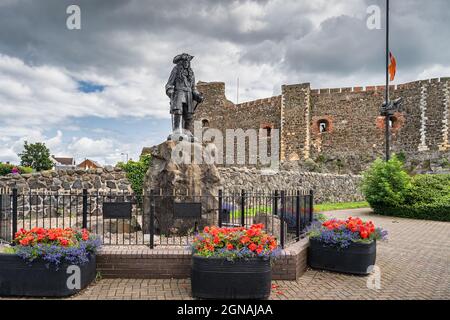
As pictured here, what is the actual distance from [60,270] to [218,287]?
91.4 inches

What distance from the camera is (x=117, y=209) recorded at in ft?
23.7

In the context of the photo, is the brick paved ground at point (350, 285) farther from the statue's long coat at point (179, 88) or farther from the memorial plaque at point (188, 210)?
the statue's long coat at point (179, 88)

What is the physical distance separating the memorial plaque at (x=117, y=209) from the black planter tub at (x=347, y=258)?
3.67 metres

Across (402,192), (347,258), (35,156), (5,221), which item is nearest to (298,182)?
(402,192)

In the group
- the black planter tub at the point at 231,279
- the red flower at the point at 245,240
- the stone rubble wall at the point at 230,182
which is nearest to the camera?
the black planter tub at the point at 231,279

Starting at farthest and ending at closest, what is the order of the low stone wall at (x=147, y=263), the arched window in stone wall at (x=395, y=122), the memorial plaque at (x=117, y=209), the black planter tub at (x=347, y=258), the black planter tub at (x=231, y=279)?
the arched window in stone wall at (x=395, y=122) < the black planter tub at (x=347, y=258) < the memorial plaque at (x=117, y=209) < the low stone wall at (x=147, y=263) < the black planter tub at (x=231, y=279)

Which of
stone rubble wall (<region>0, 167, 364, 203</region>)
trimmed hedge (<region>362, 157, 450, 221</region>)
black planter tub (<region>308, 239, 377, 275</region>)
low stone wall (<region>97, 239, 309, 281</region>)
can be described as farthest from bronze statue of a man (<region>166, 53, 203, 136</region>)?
trimmed hedge (<region>362, 157, 450, 221</region>)

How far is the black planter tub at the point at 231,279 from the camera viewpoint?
18.8 ft

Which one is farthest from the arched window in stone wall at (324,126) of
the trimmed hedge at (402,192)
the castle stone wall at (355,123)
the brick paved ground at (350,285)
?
the brick paved ground at (350,285)

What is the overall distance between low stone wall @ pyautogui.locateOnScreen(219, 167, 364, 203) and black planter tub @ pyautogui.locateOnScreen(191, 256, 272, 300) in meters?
12.6

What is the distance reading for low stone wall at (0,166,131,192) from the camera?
45.1ft

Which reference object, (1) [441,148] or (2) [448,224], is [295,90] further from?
(2) [448,224]

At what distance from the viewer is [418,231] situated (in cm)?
1399

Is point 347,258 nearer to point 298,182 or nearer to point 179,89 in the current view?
point 179,89
